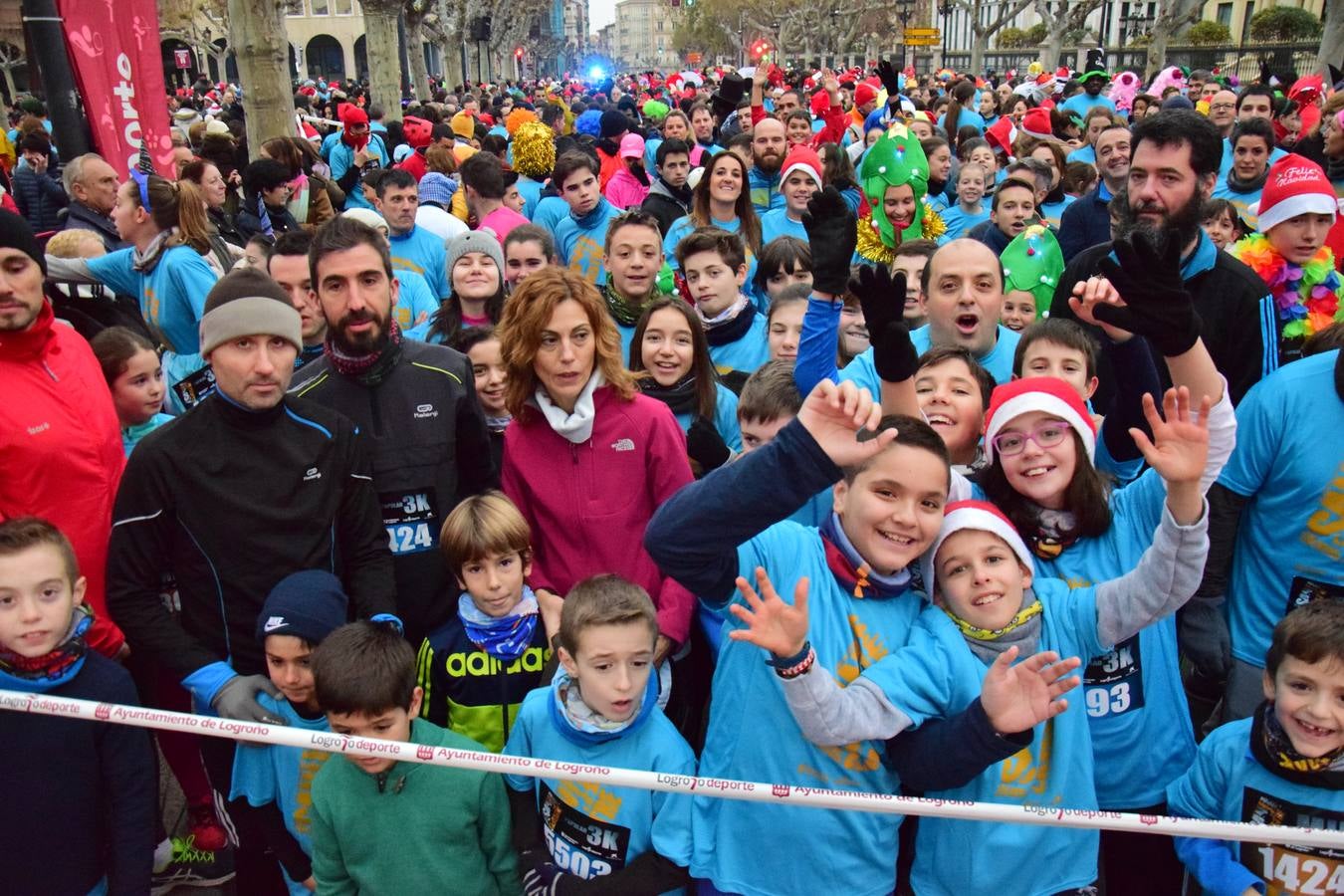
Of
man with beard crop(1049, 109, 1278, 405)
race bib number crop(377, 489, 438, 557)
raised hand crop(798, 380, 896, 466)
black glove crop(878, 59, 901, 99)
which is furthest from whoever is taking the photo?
black glove crop(878, 59, 901, 99)

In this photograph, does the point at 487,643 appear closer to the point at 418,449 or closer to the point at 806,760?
the point at 418,449

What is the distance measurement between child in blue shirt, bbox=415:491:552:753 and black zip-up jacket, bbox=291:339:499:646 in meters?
0.31

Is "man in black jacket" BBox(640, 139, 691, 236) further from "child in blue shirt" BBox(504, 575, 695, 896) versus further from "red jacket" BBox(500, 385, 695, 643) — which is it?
"child in blue shirt" BBox(504, 575, 695, 896)

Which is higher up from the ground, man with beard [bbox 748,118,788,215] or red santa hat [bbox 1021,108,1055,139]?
red santa hat [bbox 1021,108,1055,139]

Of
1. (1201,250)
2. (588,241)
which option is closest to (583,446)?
(1201,250)

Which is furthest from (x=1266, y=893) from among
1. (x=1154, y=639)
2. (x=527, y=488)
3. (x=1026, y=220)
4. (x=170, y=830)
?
(x=1026, y=220)

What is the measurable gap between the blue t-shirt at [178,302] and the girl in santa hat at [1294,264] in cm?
523

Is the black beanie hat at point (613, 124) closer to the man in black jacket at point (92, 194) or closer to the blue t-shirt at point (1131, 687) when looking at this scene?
the man in black jacket at point (92, 194)

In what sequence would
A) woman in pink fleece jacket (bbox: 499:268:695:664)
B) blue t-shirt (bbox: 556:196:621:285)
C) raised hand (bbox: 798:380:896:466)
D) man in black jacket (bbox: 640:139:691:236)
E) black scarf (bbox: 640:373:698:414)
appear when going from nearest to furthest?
raised hand (bbox: 798:380:896:466) → woman in pink fleece jacket (bbox: 499:268:695:664) → black scarf (bbox: 640:373:698:414) → blue t-shirt (bbox: 556:196:621:285) → man in black jacket (bbox: 640:139:691:236)

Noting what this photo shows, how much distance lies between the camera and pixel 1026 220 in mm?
6098

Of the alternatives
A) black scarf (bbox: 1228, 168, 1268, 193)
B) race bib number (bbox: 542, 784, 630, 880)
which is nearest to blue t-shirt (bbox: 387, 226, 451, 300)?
race bib number (bbox: 542, 784, 630, 880)

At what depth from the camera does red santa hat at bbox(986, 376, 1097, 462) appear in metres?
2.65

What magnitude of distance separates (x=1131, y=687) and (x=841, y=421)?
4.54 ft

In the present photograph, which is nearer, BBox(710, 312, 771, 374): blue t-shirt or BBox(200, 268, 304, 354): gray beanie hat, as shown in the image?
BBox(200, 268, 304, 354): gray beanie hat
